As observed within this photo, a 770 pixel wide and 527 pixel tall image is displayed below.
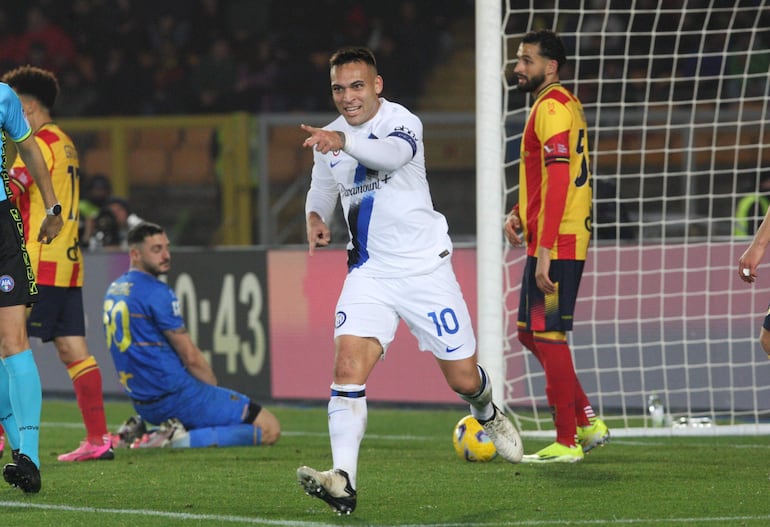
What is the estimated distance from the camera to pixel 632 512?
18.0 feet

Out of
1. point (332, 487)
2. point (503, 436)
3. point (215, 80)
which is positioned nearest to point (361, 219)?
point (332, 487)

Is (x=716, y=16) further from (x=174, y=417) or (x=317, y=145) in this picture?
(x=317, y=145)

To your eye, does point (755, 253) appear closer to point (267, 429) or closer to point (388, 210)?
point (388, 210)

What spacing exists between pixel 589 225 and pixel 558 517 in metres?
2.23

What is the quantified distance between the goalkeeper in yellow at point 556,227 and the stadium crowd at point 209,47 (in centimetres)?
969

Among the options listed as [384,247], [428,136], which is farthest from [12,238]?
[428,136]

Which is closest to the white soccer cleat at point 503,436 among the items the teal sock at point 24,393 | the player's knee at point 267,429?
the teal sock at point 24,393

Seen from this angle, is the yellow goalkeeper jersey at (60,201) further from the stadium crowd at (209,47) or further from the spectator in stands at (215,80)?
the spectator in stands at (215,80)

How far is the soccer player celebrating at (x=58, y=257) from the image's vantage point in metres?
7.56

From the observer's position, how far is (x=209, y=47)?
62.7 ft

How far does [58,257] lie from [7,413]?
4.64ft

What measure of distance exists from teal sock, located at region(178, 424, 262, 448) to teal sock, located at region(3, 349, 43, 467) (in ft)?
A: 7.18

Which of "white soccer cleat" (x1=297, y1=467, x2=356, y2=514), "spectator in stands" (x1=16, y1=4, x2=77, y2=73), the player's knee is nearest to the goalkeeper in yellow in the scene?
the player's knee

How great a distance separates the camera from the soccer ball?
23.7 ft
